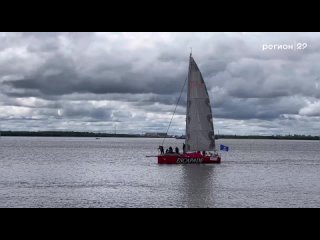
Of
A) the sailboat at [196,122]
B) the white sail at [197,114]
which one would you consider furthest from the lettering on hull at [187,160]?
the white sail at [197,114]

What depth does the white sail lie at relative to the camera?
5288 centimetres

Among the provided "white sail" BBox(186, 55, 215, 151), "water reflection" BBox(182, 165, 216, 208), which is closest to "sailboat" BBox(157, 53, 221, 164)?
"white sail" BBox(186, 55, 215, 151)

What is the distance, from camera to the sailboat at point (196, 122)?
5291 centimetres

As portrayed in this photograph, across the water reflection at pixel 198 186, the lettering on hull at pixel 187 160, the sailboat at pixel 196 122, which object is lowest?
the water reflection at pixel 198 186

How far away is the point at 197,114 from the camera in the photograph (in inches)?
2094

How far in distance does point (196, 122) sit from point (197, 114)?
94cm

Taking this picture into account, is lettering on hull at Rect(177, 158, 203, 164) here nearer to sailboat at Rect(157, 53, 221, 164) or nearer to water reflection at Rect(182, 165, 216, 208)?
sailboat at Rect(157, 53, 221, 164)

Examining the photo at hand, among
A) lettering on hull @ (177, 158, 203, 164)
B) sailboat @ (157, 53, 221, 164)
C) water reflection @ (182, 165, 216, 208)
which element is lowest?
water reflection @ (182, 165, 216, 208)

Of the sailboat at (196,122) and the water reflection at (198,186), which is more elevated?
the sailboat at (196,122)

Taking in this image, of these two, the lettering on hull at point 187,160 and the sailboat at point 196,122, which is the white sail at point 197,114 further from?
the lettering on hull at point 187,160
